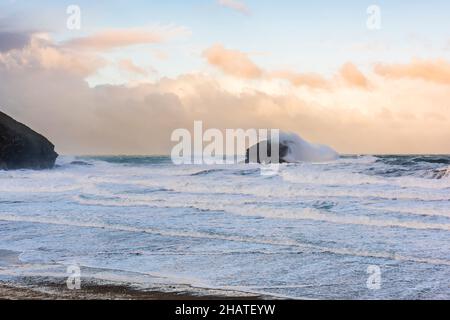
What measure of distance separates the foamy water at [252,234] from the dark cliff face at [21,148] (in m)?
15.8

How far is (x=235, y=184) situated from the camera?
78.2ft

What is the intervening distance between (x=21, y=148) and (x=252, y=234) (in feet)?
101

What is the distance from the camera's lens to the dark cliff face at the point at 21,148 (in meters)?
38.8

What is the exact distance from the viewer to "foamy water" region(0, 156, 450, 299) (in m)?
8.34

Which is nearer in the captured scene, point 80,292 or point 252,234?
point 80,292

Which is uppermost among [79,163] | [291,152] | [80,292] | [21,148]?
[21,148]

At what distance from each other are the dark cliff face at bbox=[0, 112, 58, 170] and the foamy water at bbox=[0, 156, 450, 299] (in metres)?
15.8

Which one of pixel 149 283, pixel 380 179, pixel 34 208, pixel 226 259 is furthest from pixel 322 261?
pixel 380 179

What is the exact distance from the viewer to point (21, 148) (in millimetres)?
39406

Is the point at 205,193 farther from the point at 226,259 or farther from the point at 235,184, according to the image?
the point at 226,259

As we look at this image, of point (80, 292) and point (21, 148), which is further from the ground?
point (21, 148)

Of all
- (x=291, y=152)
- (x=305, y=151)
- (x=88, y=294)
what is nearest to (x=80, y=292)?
(x=88, y=294)

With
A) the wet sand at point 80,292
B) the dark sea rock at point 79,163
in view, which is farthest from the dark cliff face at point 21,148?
the wet sand at point 80,292

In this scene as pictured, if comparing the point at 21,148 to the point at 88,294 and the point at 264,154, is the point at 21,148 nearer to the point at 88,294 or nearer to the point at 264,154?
the point at 264,154
